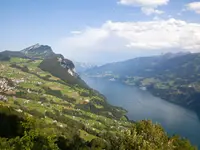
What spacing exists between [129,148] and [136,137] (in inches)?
104

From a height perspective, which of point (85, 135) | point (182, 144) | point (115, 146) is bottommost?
point (85, 135)

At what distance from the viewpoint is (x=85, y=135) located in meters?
196

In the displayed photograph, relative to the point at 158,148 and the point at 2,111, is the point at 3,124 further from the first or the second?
the point at 158,148

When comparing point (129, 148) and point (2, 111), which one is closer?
point (129, 148)

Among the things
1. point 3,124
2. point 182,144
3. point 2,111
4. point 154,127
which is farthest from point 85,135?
point 154,127

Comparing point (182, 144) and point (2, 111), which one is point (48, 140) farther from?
point (2, 111)

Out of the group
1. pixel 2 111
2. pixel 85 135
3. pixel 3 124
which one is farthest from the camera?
pixel 85 135

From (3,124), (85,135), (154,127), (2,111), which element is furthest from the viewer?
(85,135)

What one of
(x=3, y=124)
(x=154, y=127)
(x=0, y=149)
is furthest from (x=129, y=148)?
(x=3, y=124)

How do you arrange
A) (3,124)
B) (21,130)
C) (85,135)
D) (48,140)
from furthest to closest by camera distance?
(85,135) < (3,124) < (21,130) < (48,140)

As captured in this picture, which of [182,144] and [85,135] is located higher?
[182,144]

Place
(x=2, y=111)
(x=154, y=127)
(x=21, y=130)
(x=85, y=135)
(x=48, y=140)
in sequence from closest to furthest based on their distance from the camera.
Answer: (x=48, y=140) → (x=154, y=127) → (x=21, y=130) → (x=2, y=111) → (x=85, y=135)

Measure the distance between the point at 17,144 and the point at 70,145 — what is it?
167ft

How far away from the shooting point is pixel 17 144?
62281 millimetres
